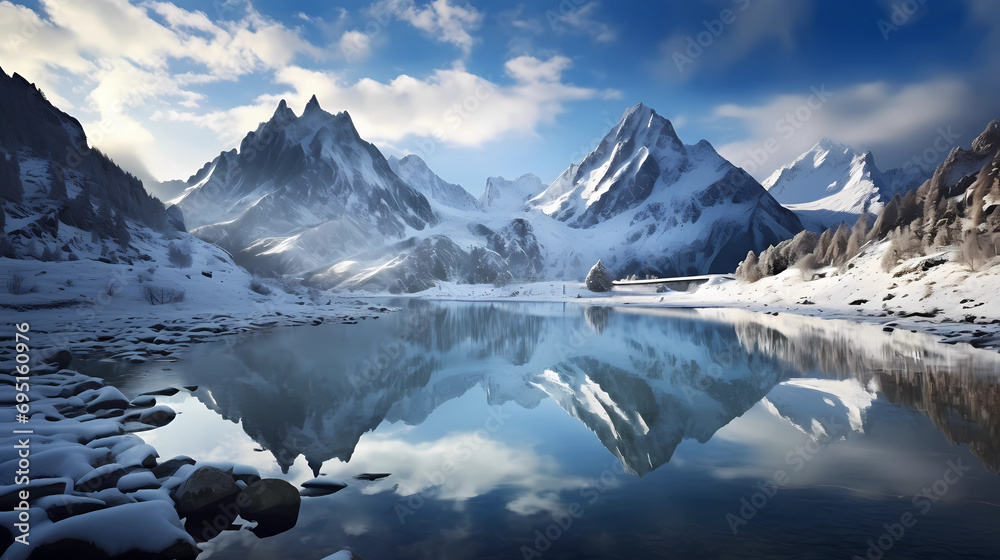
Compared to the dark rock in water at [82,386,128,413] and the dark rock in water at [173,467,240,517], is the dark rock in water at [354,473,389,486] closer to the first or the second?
the dark rock in water at [173,467,240,517]

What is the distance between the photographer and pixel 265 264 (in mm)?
167750

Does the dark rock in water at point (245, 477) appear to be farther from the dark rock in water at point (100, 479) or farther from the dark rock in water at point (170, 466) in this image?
the dark rock in water at point (100, 479)

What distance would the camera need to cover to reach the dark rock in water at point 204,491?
635 cm

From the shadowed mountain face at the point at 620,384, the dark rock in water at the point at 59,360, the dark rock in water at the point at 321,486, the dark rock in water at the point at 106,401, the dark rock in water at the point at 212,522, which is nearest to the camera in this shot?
the dark rock in water at the point at 212,522

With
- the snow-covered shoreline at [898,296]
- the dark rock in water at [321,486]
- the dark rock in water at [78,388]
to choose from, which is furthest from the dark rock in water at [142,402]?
the snow-covered shoreline at [898,296]

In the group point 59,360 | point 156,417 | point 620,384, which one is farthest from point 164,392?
point 620,384

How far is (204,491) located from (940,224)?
Answer: 65.9 meters

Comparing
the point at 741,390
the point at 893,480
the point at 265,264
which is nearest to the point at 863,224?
the point at 741,390

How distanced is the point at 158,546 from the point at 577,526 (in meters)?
5.28

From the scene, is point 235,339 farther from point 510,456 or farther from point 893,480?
point 893,480

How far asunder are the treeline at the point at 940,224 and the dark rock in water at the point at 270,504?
5064cm

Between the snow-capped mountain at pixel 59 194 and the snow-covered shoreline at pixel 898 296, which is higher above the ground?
the snow-capped mountain at pixel 59 194

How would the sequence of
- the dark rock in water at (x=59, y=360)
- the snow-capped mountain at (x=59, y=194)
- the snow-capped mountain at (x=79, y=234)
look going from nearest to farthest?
the dark rock in water at (x=59, y=360)
the snow-capped mountain at (x=79, y=234)
the snow-capped mountain at (x=59, y=194)

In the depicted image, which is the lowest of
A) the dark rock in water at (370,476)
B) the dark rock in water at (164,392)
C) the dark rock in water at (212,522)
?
the dark rock in water at (370,476)
